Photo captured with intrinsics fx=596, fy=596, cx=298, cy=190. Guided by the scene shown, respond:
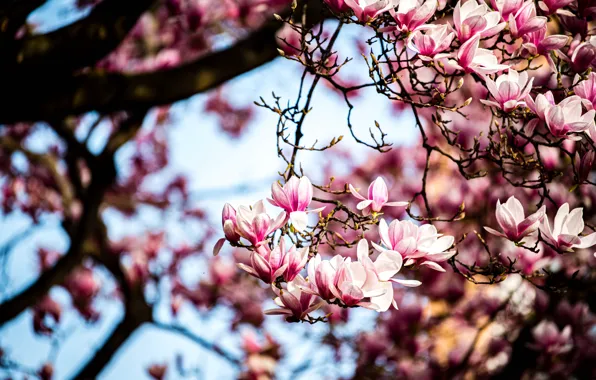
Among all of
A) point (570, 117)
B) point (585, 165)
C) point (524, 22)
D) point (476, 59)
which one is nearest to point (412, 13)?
point (476, 59)

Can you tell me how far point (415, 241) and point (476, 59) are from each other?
416 mm

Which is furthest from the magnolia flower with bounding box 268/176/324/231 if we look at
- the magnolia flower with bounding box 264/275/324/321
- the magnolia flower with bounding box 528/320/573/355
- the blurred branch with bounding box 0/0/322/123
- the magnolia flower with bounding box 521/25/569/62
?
the magnolia flower with bounding box 528/320/573/355

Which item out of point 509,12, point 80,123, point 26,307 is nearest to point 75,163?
point 26,307

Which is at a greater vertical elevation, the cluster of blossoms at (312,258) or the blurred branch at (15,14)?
the blurred branch at (15,14)

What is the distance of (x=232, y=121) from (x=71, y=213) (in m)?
3.39

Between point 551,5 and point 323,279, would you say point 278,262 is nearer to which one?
point 323,279

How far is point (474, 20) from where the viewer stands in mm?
1230

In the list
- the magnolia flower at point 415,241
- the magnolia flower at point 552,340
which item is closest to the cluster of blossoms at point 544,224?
the magnolia flower at point 415,241

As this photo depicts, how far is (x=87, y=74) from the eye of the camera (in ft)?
7.73

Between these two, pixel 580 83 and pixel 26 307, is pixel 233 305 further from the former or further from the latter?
pixel 580 83

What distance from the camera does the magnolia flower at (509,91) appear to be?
49.5 inches

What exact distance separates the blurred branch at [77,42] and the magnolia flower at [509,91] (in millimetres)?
1489

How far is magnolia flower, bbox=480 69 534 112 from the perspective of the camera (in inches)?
49.5

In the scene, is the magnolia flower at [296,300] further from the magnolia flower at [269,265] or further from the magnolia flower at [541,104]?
the magnolia flower at [541,104]
